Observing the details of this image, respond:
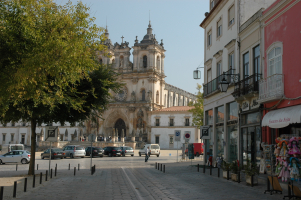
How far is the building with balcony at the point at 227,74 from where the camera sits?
2025cm

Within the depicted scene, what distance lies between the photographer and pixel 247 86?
734 inches

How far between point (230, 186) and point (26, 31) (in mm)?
9997

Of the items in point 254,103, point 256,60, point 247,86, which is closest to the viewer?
point 254,103

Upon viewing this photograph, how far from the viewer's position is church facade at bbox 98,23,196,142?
79.6 meters

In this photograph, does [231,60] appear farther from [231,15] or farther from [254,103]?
[254,103]

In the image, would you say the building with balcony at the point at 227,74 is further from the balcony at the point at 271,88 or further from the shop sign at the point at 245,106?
the balcony at the point at 271,88

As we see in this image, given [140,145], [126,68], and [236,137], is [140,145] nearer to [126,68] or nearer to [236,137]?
[126,68]

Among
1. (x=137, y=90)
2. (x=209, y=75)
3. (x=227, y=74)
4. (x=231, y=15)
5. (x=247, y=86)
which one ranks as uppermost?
(x=137, y=90)

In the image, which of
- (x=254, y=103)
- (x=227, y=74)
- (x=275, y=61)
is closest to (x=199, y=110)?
(x=227, y=74)

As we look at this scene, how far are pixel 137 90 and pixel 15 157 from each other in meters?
50.7

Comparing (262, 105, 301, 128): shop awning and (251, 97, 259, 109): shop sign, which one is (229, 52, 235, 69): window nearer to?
(251, 97, 259, 109): shop sign

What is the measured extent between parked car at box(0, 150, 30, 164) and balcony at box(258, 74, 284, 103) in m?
25.0

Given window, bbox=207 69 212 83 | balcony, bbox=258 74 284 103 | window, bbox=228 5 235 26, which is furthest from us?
window, bbox=207 69 212 83

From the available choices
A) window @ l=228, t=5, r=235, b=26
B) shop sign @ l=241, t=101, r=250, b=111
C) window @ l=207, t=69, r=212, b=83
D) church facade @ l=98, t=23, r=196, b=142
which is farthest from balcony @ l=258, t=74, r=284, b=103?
church facade @ l=98, t=23, r=196, b=142
